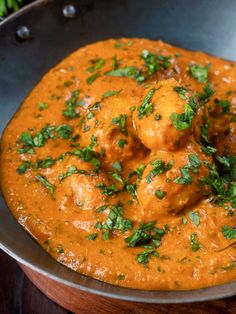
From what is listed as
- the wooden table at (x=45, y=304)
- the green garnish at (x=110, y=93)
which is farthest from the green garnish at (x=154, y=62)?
the wooden table at (x=45, y=304)

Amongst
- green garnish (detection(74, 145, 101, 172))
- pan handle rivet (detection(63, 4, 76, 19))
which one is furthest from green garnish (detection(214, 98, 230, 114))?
pan handle rivet (detection(63, 4, 76, 19))

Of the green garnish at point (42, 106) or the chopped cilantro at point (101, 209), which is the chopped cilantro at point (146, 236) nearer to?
the chopped cilantro at point (101, 209)

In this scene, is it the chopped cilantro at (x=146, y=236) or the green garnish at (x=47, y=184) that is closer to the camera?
the chopped cilantro at (x=146, y=236)

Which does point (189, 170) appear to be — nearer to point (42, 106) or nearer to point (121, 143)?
point (121, 143)

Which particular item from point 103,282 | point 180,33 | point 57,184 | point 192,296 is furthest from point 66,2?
point 192,296

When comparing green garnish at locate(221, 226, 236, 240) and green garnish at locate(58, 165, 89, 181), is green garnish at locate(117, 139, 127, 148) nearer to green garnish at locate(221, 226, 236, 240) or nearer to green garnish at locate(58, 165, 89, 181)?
green garnish at locate(58, 165, 89, 181)

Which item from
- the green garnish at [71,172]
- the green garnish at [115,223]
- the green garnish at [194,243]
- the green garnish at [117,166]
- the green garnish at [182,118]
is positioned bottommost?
the green garnish at [194,243]
